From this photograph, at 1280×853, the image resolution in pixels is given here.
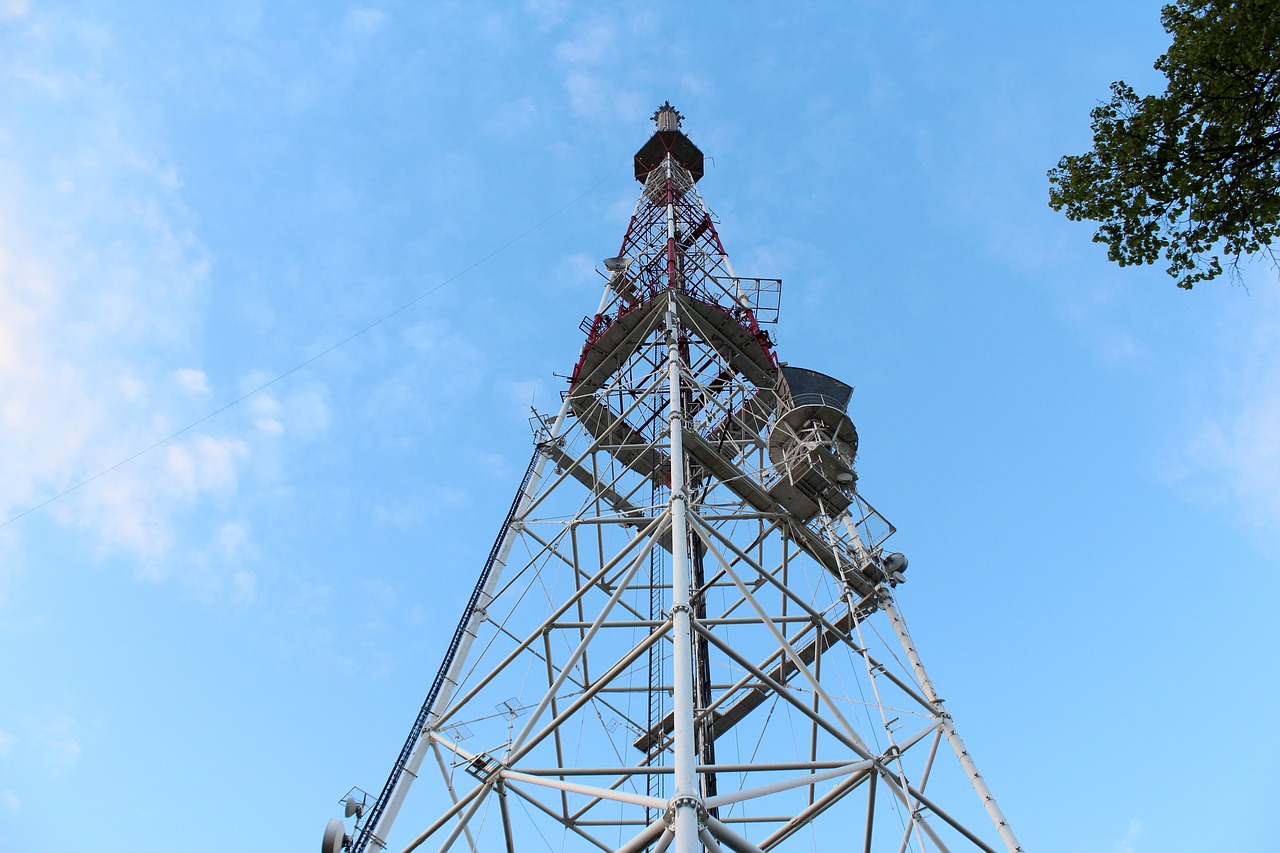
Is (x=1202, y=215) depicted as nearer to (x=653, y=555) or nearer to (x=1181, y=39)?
(x=1181, y=39)

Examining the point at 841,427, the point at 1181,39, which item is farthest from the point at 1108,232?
the point at 841,427

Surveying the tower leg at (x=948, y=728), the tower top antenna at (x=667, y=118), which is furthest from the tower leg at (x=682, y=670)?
the tower top antenna at (x=667, y=118)

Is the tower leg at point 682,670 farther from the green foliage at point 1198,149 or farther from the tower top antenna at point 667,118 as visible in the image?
the tower top antenna at point 667,118

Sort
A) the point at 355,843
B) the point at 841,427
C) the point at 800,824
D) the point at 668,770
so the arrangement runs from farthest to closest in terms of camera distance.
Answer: the point at 841,427, the point at 800,824, the point at 355,843, the point at 668,770

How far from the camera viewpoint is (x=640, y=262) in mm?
27297

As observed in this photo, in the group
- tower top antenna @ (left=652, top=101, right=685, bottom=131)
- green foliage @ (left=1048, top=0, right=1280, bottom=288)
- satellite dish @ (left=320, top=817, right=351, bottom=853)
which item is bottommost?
satellite dish @ (left=320, top=817, right=351, bottom=853)

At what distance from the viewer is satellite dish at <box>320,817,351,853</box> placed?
12.9 meters

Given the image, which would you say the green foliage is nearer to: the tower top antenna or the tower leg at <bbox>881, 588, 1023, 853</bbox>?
the tower leg at <bbox>881, 588, 1023, 853</bbox>

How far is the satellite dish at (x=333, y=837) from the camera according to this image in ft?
42.2

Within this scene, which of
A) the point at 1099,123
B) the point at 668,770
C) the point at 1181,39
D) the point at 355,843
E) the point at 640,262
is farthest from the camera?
the point at 640,262

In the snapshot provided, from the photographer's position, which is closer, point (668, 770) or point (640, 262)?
point (668, 770)

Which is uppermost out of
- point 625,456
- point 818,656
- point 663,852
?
point 625,456

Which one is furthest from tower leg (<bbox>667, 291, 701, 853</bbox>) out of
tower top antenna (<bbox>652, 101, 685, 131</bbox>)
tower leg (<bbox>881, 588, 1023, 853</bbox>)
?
tower top antenna (<bbox>652, 101, 685, 131</bbox>)

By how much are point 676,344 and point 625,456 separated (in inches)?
131
